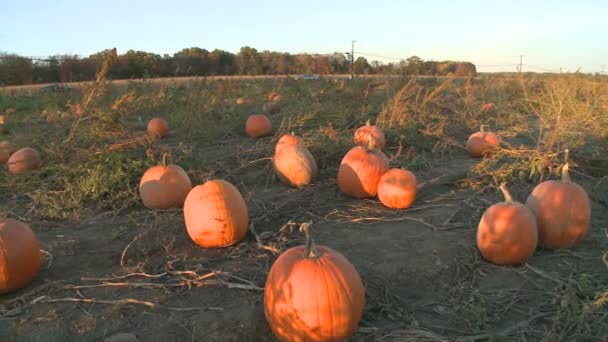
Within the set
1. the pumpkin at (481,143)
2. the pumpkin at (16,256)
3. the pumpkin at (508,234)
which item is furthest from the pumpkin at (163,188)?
the pumpkin at (481,143)

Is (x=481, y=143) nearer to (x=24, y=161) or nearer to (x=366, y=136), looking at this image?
(x=366, y=136)

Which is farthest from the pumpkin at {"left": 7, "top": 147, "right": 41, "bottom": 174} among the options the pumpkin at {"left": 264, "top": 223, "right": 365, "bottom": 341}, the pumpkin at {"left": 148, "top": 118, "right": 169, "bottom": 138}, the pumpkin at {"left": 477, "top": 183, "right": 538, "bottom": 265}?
the pumpkin at {"left": 477, "top": 183, "right": 538, "bottom": 265}

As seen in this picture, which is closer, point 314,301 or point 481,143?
point 314,301

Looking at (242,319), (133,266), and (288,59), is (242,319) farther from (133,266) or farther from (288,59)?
(288,59)

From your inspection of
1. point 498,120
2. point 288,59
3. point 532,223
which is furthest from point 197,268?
point 288,59

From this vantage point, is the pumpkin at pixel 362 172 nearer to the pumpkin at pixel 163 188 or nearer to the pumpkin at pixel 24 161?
the pumpkin at pixel 163 188

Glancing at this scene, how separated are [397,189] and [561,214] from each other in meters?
1.43

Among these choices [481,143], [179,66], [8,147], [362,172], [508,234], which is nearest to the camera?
[508,234]

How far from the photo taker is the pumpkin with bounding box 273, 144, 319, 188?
5094mm

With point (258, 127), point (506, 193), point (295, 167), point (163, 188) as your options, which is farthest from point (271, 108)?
point (506, 193)

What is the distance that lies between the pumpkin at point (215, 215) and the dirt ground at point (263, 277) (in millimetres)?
114

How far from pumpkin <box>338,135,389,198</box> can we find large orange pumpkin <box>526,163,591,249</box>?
1.57 m

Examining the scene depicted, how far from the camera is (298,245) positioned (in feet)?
11.8

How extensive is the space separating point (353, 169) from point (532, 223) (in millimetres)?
1879
